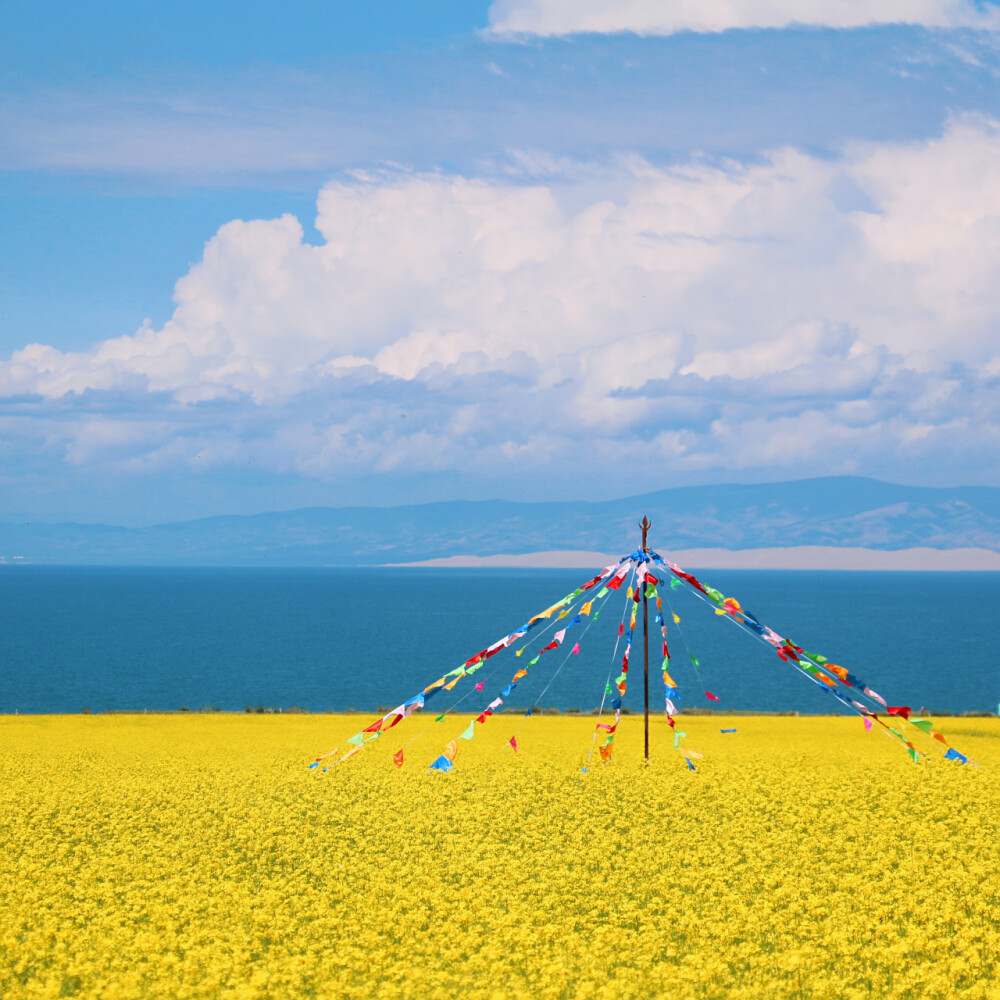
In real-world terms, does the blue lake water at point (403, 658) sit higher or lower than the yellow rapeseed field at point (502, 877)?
lower

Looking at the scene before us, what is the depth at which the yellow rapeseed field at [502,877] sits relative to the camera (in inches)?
522

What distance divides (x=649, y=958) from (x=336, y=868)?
6202 millimetres

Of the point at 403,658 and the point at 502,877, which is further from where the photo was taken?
the point at 403,658

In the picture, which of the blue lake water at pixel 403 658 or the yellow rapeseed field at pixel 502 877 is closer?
the yellow rapeseed field at pixel 502 877

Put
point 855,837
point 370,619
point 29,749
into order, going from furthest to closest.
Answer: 1. point 370,619
2. point 29,749
3. point 855,837

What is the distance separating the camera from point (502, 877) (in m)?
17.0

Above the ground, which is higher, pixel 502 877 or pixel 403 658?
pixel 502 877

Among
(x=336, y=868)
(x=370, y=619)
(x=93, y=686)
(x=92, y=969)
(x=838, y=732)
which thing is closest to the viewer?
(x=92, y=969)

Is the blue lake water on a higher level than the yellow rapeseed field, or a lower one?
lower

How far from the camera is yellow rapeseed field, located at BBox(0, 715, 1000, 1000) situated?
13266mm

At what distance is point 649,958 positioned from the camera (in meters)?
13.5

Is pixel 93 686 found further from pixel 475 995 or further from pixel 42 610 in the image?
pixel 42 610

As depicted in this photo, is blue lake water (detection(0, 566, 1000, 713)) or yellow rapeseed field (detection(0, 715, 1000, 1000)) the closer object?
yellow rapeseed field (detection(0, 715, 1000, 1000))

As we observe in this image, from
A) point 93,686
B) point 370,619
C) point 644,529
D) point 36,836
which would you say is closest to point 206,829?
point 36,836
